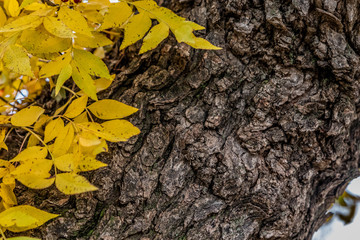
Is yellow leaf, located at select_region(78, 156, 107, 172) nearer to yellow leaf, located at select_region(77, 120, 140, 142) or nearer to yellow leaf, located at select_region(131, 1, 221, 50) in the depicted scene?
yellow leaf, located at select_region(77, 120, 140, 142)

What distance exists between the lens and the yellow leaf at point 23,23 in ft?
2.00

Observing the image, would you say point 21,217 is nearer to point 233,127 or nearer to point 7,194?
point 7,194

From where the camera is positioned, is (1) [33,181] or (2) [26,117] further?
(2) [26,117]

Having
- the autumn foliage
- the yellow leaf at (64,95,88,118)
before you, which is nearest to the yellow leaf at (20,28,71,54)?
the autumn foliage

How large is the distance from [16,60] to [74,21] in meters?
0.12

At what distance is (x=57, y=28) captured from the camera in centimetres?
61

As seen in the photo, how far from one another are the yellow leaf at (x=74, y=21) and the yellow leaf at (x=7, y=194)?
0.36m

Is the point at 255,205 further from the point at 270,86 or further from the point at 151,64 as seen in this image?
the point at 151,64

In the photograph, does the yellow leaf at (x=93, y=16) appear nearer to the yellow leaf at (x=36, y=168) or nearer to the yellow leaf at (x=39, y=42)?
the yellow leaf at (x=39, y=42)

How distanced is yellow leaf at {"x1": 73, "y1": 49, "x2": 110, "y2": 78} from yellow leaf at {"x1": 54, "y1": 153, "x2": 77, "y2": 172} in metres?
0.17

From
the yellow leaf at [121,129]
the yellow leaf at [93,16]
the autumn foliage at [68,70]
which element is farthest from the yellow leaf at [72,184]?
the yellow leaf at [93,16]

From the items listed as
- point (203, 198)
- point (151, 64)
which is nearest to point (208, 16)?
point (151, 64)

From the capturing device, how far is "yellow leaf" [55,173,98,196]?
60cm

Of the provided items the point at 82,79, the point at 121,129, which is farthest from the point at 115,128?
the point at 82,79
